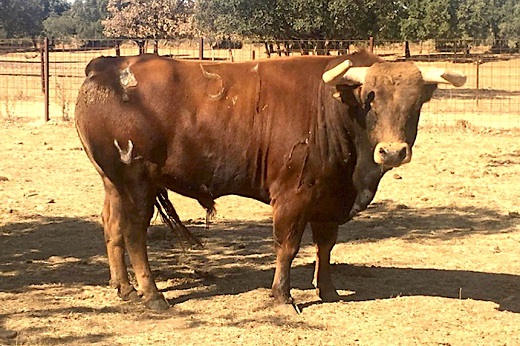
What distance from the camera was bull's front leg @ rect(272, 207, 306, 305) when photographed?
5.70 metres

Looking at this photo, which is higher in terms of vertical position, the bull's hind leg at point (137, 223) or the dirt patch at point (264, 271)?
the bull's hind leg at point (137, 223)

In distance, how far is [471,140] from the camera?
14.4 m

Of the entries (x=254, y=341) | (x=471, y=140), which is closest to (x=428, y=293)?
(x=254, y=341)

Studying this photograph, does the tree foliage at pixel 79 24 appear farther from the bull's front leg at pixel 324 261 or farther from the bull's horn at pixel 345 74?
the bull's horn at pixel 345 74

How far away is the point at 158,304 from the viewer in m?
5.75

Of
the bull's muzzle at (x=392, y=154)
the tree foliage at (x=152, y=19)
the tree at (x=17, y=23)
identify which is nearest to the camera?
the bull's muzzle at (x=392, y=154)

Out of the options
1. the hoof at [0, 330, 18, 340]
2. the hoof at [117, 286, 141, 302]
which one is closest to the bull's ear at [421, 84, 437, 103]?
the hoof at [117, 286, 141, 302]

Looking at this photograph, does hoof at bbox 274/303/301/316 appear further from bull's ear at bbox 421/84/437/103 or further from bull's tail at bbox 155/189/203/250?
bull's ear at bbox 421/84/437/103

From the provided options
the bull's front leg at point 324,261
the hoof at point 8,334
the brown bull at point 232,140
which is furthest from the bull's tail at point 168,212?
the hoof at point 8,334

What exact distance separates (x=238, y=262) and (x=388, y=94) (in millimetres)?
2668

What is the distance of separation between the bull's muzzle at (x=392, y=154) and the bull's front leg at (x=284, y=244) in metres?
0.98

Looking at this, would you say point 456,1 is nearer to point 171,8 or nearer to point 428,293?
point 171,8

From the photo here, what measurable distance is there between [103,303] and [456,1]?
184ft

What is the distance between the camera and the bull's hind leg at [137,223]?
5793mm
